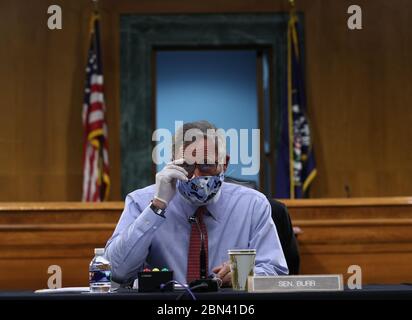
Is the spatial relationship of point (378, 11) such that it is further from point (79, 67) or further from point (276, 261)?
point (276, 261)

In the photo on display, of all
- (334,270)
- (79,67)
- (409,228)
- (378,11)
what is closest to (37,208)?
(334,270)

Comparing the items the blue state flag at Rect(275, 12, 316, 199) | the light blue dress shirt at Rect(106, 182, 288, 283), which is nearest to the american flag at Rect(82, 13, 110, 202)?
the blue state flag at Rect(275, 12, 316, 199)

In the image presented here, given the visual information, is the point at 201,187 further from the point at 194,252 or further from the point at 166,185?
the point at 194,252

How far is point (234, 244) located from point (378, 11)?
5.66 m

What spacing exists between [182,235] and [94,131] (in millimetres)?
4691

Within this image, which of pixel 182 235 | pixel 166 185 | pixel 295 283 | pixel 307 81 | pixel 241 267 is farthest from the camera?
pixel 307 81

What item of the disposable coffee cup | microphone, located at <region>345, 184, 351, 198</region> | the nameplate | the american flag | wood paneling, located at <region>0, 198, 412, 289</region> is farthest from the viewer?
microphone, located at <region>345, 184, 351, 198</region>

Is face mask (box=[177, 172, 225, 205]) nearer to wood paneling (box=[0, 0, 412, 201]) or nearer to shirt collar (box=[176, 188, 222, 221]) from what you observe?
shirt collar (box=[176, 188, 222, 221])

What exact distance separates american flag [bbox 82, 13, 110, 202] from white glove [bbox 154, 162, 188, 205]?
4573 mm

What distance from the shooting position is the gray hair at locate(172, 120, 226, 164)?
3.10 metres

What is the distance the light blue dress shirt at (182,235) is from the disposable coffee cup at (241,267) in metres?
0.31

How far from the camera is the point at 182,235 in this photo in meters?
3.08

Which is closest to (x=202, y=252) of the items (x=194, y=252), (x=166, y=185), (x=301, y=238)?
(x=194, y=252)

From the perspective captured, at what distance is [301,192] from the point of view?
7621mm
